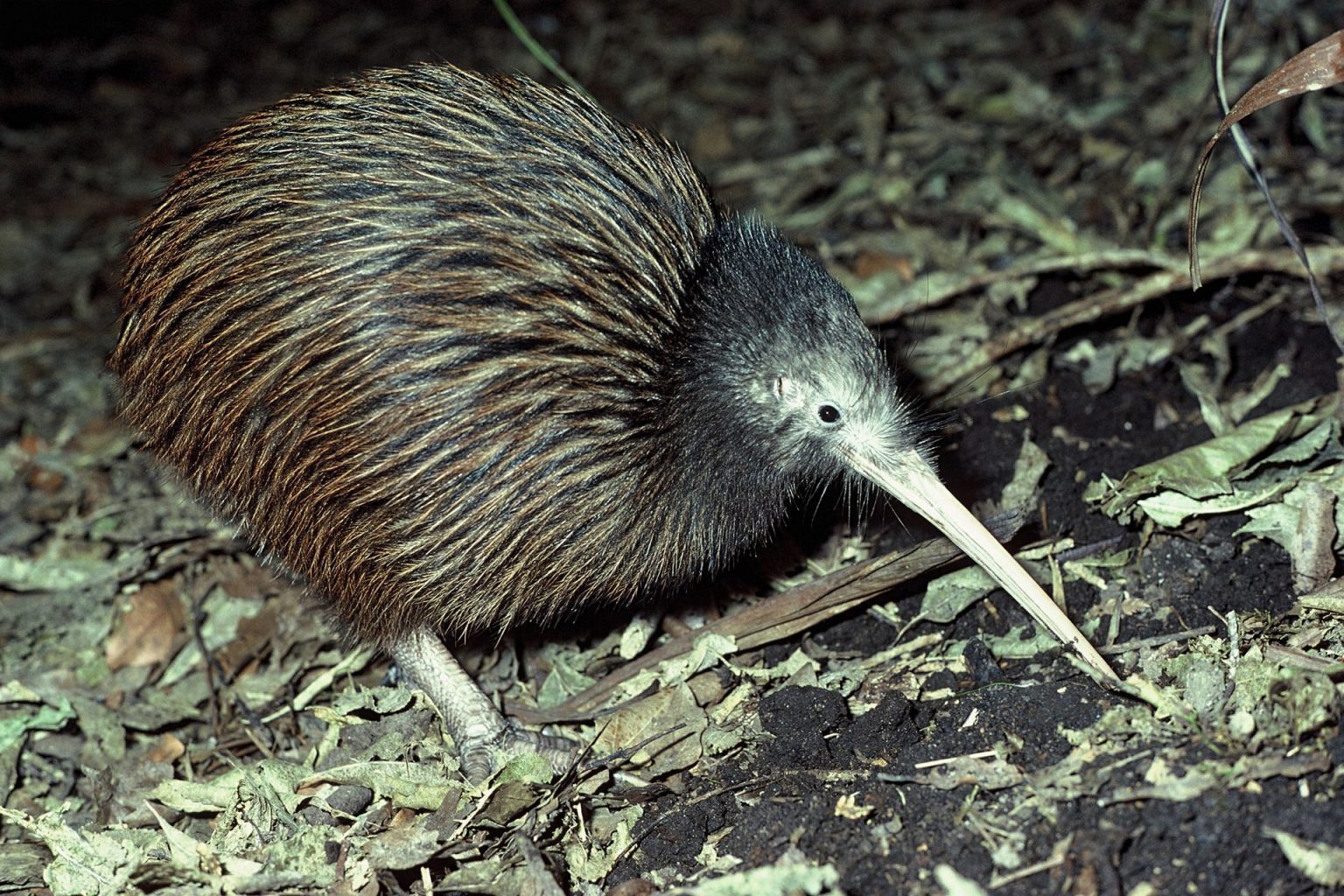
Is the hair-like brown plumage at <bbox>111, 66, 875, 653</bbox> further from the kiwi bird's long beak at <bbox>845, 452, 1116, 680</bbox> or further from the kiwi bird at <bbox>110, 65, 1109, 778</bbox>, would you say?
the kiwi bird's long beak at <bbox>845, 452, 1116, 680</bbox>

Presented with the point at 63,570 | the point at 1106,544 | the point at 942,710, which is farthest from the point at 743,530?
the point at 63,570

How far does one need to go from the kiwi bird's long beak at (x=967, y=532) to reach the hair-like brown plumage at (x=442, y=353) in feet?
1.03

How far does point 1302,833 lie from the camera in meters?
2.69

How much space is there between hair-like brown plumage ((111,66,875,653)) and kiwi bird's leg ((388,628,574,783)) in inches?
6.9

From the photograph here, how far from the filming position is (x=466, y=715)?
379 centimetres

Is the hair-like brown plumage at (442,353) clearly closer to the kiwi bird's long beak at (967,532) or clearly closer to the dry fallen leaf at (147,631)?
the kiwi bird's long beak at (967,532)

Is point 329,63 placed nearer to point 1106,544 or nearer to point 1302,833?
point 1106,544

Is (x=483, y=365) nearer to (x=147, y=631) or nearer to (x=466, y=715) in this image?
(x=466, y=715)

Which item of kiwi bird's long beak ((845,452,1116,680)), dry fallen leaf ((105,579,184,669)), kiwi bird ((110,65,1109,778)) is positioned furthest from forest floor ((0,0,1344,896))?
kiwi bird ((110,65,1109,778))

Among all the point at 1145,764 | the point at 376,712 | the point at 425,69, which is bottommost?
the point at 376,712

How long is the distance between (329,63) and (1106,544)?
5668 mm

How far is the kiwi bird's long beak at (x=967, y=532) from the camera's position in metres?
3.32

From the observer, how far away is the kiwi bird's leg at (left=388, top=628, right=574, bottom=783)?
3713 mm

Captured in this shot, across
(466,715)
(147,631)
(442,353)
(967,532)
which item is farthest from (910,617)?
(147,631)
